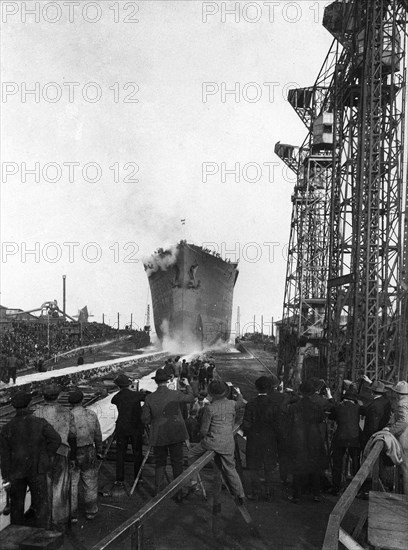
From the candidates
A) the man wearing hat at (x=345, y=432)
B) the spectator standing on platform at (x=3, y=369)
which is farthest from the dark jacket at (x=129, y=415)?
the spectator standing on platform at (x=3, y=369)

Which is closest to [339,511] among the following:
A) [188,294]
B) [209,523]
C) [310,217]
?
[209,523]

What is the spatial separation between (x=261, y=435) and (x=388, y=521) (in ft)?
8.31

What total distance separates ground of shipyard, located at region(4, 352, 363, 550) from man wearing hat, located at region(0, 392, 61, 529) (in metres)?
0.48

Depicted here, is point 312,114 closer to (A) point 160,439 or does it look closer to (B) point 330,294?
(B) point 330,294

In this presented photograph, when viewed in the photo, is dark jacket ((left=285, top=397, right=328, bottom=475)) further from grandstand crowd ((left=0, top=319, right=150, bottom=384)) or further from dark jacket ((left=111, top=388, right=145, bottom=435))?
grandstand crowd ((left=0, top=319, right=150, bottom=384))

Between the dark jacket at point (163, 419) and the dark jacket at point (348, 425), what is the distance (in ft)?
6.79

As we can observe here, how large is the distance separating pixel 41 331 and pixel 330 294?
3332 centimetres

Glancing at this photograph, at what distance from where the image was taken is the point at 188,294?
4228 centimetres

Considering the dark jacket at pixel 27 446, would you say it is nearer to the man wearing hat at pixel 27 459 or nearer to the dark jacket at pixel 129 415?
the man wearing hat at pixel 27 459

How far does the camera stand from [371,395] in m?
6.82

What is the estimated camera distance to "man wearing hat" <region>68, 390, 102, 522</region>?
5.06 meters

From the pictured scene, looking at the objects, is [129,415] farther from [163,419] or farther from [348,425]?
[348,425]

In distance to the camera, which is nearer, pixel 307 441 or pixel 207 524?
pixel 207 524

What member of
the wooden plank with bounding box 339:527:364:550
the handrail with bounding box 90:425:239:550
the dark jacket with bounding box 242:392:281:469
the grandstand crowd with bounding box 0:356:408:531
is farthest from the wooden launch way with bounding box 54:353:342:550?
the wooden plank with bounding box 339:527:364:550
